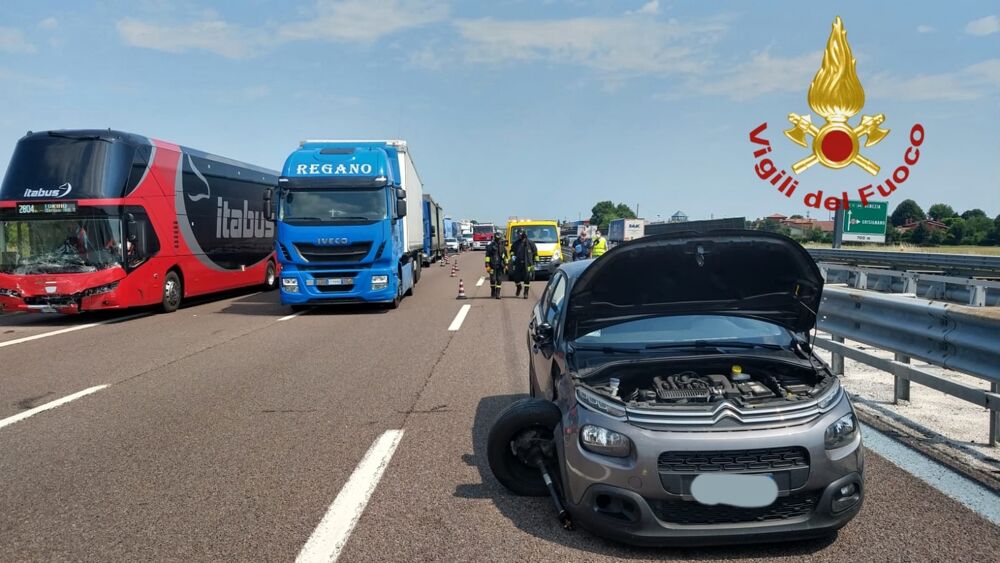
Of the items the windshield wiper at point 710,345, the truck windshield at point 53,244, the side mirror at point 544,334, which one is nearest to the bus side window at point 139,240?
the truck windshield at point 53,244

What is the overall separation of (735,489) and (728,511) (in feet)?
0.37

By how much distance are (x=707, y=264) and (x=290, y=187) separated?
486 inches

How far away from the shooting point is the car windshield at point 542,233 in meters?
26.1

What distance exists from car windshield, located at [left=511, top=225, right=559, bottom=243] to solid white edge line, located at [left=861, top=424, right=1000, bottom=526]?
68.0ft

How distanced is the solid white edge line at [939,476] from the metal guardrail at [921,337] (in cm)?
56

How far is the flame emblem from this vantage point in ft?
68.5

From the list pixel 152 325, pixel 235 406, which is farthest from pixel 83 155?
pixel 235 406

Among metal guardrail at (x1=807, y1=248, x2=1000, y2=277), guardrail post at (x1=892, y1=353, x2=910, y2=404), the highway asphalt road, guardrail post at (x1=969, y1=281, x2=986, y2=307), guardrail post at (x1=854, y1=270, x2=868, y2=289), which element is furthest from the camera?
guardrail post at (x1=854, y1=270, x2=868, y2=289)

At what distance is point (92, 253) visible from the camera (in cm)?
1427

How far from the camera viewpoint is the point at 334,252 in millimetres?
15055

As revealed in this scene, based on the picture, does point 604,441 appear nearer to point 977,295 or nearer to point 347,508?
point 347,508

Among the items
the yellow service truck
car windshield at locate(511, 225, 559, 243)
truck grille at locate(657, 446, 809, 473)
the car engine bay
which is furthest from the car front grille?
car windshield at locate(511, 225, 559, 243)

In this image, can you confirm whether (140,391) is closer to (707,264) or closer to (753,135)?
(707,264)

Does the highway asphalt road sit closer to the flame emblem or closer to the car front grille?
the car front grille
